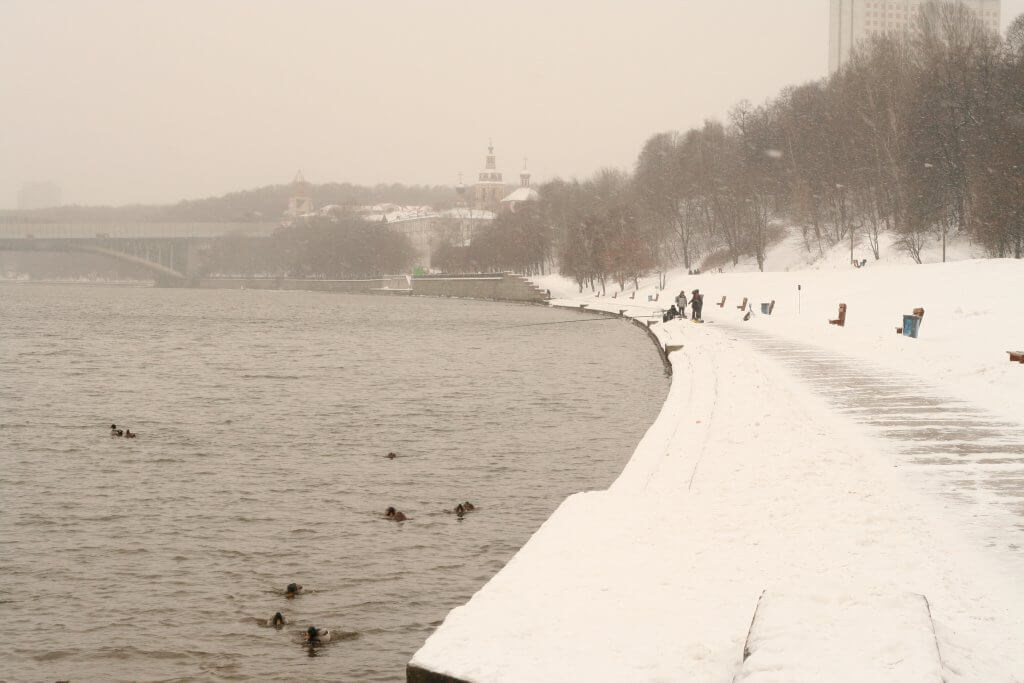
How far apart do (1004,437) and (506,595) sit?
27.8 feet

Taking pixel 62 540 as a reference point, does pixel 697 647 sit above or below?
above

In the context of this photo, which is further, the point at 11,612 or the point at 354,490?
the point at 354,490

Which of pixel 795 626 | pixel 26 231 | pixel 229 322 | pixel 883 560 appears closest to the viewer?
pixel 795 626

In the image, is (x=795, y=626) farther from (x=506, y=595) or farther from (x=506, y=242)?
(x=506, y=242)

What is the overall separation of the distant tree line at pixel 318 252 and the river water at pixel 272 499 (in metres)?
132

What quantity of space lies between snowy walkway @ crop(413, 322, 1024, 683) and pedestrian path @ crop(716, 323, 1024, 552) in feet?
0.38

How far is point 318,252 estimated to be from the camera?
568ft

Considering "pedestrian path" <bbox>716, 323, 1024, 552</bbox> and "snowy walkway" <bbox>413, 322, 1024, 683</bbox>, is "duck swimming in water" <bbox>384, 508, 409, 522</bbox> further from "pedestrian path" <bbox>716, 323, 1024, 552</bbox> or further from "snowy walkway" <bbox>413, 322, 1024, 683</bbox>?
"pedestrian path" <bbox>716, 323, 1024, 552</bbox>

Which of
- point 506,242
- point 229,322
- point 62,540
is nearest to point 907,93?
point 229,322

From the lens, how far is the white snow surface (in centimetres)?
595

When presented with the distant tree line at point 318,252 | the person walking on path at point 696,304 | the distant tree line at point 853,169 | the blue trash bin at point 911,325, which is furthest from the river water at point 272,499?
the distant tree line at point 318,252

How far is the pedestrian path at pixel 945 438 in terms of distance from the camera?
951 cm

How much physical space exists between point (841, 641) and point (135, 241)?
169739 mm

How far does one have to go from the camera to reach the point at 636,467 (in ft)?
42.1
